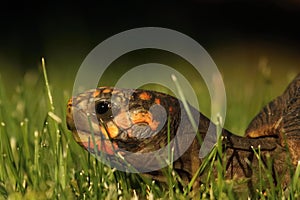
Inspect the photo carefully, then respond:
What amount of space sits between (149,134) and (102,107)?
18 centimetres

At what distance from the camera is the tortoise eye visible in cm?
239

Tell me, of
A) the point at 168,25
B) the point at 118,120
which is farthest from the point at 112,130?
the point at 168,25

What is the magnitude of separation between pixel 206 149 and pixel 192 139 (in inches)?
2.4

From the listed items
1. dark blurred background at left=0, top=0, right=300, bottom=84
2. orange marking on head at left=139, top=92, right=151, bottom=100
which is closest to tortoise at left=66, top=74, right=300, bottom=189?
orange marking on head at left=139, top=92, right=151, bottom=100

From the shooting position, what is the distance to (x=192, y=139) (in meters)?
2.50

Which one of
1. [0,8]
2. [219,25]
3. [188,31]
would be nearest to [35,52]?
[0,8]

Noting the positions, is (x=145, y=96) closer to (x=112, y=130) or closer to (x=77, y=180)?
(x=112, y=130)

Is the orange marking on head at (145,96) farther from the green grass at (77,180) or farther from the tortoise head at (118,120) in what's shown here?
the green grass at (77,180)

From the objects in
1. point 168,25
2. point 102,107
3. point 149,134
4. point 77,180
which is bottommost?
point 77,180

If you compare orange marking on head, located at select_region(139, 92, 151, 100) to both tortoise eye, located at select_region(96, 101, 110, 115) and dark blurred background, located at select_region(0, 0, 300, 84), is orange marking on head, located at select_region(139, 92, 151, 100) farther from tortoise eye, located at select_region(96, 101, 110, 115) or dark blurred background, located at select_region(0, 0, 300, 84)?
dark blurred background, located at select_region(0, 0, 300, 84)

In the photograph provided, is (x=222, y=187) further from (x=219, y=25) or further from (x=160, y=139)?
(x=219, y=25)

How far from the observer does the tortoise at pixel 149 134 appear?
7.84 ft

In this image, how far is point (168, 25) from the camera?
27.9ft

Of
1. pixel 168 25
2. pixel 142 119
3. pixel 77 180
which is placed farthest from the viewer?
pixel 168 25
